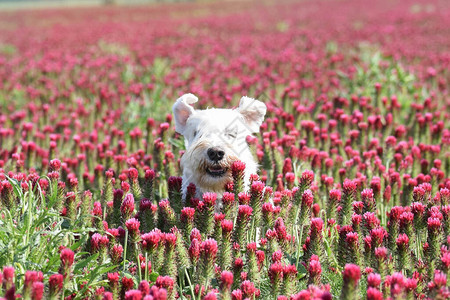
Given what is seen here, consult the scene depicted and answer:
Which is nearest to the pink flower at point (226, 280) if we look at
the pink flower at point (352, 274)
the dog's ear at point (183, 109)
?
the pink flower at point (352, 274)

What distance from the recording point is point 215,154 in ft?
13.2

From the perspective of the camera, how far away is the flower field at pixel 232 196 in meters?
3.18

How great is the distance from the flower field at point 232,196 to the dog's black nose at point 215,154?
1.10 ft

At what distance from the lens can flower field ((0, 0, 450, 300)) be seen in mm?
3184

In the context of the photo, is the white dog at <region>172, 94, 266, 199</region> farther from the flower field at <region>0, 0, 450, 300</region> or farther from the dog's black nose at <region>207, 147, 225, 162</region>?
the flower field at <region>0, 0, 450, 300</region>

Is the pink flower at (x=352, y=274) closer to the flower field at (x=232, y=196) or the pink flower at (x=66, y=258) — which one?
the flower field at (x=232, y=196)

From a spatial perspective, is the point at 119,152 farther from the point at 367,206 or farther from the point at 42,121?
the point at 367,206

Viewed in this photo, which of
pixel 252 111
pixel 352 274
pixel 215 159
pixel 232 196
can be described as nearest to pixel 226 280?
pixel 352 274

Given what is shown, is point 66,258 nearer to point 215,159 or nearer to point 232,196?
point 232,196

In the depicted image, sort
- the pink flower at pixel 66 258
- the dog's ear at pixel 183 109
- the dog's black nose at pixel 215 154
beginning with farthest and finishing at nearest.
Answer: the dog's ear at pixel 183 109, the dog's black nose at pixel 215 154, the pink flower at pixel 66 258

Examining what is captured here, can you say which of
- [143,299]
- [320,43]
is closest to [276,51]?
[320,43]

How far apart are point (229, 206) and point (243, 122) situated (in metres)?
1.32

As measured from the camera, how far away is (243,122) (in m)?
4.77

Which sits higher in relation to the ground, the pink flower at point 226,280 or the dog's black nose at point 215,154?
the dog's black nose at point 215,154
